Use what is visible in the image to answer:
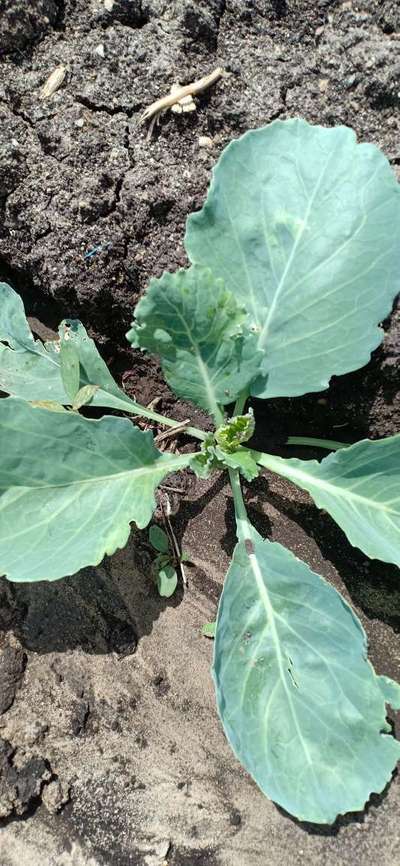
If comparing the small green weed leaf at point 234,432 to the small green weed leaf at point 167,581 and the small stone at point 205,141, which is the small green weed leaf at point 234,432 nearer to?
the small green weed leaf at point 167,581

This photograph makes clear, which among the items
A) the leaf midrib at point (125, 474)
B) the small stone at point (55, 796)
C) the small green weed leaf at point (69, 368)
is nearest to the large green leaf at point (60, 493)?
the leaf midrib at point (125, 474)

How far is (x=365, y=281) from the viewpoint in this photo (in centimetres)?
154

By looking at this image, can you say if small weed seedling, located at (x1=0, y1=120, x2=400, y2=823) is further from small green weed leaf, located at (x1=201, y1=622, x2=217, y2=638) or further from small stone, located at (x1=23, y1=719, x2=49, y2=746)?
small stone, located at (x1=23, y1=719, x2=49, y2=746)

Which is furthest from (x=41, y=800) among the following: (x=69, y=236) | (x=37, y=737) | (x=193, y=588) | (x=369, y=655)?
(x=69, y=236)

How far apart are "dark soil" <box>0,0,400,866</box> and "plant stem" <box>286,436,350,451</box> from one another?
0.06 m

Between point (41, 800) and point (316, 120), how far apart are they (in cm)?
195

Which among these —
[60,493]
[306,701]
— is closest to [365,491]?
[306,701]

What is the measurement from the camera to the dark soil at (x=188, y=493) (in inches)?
65.2

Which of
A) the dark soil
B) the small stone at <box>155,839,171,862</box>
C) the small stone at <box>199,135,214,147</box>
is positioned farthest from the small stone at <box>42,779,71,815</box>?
the small stone at <box>199,135,214,147</box>

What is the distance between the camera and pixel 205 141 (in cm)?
179

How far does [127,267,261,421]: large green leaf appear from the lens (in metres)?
1.43

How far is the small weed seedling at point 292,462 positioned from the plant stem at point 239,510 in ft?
0.22

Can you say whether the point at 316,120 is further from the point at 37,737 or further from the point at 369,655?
the point at 37,737

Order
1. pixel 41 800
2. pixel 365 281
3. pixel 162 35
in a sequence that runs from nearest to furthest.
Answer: pixel 365 281 < pixel 41 800 < pixel 162 35
